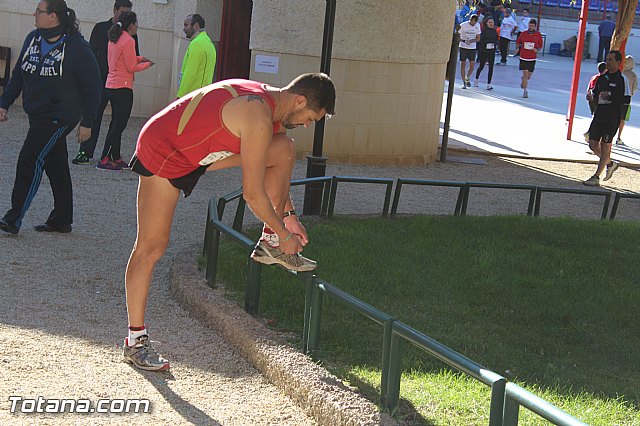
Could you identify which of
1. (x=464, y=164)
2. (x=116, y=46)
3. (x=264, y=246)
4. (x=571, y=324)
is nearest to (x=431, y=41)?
(x=464, y=164)

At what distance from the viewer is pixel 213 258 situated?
6.47 metres

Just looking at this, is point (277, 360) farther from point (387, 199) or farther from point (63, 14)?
point (387, 199)

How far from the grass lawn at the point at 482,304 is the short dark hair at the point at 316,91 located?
4.48ft

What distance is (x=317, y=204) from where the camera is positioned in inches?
375

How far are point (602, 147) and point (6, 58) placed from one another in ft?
29.9

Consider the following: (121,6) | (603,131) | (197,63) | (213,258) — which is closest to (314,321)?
(213,258)

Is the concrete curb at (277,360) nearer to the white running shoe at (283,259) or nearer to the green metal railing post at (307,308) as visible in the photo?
the green metal railing post at (307,308)

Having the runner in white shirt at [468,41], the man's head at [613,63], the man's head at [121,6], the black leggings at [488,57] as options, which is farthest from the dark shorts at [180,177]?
the black leggings at [488,57]

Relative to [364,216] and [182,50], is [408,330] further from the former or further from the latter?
[182,50]

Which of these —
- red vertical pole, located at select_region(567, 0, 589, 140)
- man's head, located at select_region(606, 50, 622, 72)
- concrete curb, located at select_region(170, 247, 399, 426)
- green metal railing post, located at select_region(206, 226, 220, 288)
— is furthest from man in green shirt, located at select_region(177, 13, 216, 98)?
red vertical pole, located at select_region(567, 0, 589, 140)

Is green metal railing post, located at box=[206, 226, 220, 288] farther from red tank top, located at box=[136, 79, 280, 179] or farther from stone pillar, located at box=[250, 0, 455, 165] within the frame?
stone pillar, located at box=[250, 0, 455, 165]

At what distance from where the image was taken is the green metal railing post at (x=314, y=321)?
5.20 m

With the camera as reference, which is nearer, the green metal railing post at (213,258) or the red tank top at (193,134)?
the red tank top at (193,134)

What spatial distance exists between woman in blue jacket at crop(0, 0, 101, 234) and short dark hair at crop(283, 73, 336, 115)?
3603mm
